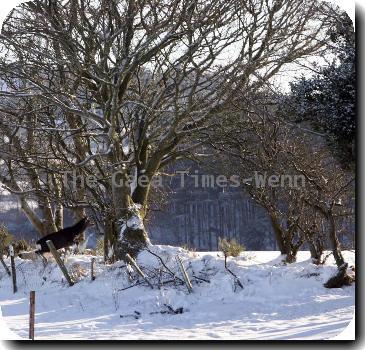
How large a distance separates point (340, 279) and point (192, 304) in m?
2.61

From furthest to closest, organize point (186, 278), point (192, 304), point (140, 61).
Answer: point (140, 61), point (186, 278), point (192, 304)

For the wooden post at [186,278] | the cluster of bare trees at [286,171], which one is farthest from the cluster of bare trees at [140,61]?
the wooden post at [186,278]

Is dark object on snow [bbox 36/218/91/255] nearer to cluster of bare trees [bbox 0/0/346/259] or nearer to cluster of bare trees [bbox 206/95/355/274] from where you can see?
cluster of bare trees [bbox 0/0/346/259]

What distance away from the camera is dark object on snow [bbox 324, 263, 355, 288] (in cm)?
916

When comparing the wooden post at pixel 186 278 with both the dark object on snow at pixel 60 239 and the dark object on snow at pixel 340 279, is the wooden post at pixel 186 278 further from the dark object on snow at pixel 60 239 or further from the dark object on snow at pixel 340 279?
the dark object on snow at pixel 60 239

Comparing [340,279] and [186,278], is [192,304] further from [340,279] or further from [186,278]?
[340,279]

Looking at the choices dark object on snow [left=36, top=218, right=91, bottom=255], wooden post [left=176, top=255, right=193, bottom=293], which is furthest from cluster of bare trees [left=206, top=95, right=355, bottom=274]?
dark object on snow [left=36, top=218, right=91, bottom=255]

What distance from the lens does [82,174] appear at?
45.8ft

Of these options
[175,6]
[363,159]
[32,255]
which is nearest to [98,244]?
[32,255]

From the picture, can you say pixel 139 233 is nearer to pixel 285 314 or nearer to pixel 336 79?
pixel 285 314

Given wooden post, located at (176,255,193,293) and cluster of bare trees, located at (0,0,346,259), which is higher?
cluster of bare trees, located at (0,0,346,259)

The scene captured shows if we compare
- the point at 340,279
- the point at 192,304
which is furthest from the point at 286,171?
the point at 192,304

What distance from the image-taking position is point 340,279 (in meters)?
9.22

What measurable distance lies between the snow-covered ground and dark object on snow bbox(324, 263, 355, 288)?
0.41ft
